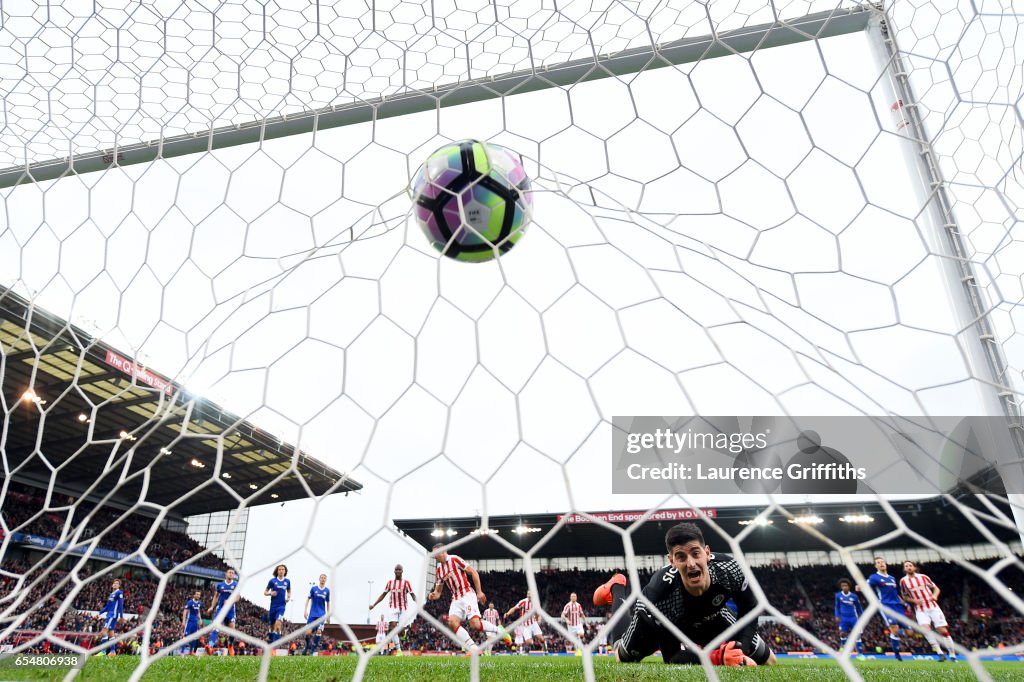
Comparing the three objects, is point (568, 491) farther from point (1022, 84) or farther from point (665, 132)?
point (1022, 84)

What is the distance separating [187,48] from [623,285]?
2902 mm

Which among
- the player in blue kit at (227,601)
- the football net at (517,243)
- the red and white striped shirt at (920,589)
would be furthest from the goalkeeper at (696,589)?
the red and white striped shirt at (920,589)

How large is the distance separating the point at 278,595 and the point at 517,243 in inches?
229

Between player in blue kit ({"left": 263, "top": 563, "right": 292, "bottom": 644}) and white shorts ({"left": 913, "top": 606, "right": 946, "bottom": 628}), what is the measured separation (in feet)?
22.6

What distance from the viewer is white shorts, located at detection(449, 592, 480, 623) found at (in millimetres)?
4250

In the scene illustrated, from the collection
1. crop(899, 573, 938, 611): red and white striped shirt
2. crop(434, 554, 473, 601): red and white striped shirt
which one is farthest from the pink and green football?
crop(899, 573, 938, 611): red and white striped shirt

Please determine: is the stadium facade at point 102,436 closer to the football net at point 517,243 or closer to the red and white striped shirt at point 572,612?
the football net at point 517,243

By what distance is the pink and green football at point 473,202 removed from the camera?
99.3 inches

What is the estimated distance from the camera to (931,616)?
6.26 m

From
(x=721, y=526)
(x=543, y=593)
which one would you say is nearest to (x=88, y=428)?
(x=543, y=593)

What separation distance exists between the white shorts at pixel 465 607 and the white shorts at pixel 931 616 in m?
4.97

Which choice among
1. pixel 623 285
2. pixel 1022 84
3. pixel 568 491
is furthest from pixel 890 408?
pixel 1022 84

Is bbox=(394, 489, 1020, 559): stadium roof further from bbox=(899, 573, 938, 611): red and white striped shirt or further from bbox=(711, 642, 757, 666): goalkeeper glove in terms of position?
bbox=(711, 642, 757, 666): goalkeeper glove

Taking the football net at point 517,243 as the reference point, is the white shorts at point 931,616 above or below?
below
